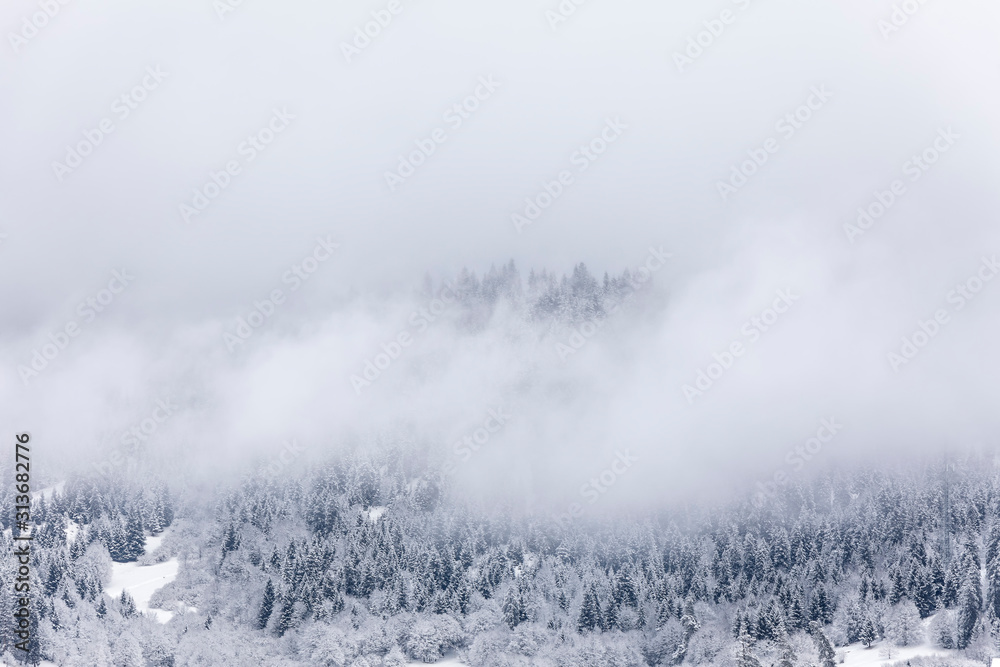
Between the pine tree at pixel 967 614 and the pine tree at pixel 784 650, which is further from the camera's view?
the pine tree at pixel 967 614

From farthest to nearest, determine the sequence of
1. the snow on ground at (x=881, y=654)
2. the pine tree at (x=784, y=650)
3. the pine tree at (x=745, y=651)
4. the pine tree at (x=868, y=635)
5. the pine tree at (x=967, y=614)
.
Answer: the pine tree at (x=868, y=635) → the snow on ground at (x=881, y=654) → the pine tree at (x=967, y=614) → the pine tree at (x=784, y=650) → the pine tree at (x=745, y=651)

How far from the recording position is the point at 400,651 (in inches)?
7805

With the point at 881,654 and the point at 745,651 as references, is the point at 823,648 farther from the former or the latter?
the point at 745,651

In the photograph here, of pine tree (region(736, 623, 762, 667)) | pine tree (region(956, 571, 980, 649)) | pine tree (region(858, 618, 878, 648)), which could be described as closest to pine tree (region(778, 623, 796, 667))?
pine tree (region(736, 623, 762, 667))

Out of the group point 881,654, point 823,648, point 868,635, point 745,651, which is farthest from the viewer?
point 868,635

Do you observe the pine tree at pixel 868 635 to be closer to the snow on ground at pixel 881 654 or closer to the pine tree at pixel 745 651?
the snow on ground at pixel 881 654

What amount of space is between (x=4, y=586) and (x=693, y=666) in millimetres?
144416

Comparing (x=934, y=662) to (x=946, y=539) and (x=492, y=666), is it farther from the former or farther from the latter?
(x=492, y=666)

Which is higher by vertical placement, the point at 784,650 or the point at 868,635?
the point at 868,635

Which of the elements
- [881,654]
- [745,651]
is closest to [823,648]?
[881,654]

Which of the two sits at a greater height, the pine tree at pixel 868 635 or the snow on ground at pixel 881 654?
the pine tree at pixel 868 635

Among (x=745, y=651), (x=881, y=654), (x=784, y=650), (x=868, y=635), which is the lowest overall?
(x=881, y=654)

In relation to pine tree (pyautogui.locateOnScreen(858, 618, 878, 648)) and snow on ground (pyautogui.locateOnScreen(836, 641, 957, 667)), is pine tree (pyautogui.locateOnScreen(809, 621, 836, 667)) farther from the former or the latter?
pine tree (pyautogui.locateOnScreen(858, 618, 878, 648))

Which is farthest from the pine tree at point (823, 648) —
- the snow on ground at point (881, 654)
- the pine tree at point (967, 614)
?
the pine tree at point (967, 614)
